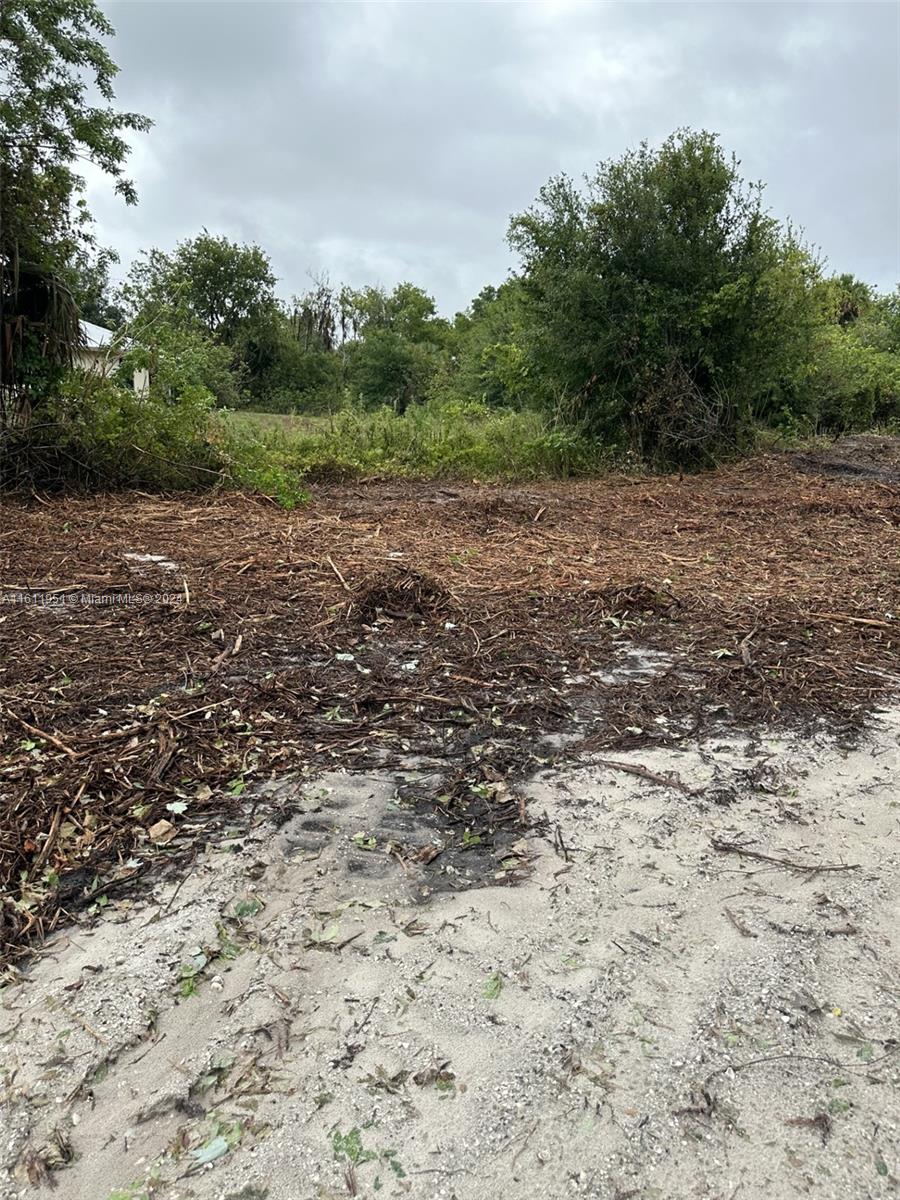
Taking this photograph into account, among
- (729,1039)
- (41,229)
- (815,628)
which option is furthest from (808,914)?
(41,229)

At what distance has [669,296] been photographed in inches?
398

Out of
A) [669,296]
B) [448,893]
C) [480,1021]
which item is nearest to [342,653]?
[448,893]

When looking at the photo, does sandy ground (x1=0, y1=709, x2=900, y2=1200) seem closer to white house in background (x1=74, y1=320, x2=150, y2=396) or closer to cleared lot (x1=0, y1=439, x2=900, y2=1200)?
cleared lot (x1=0, y1=439, x2=900, y2=1200)

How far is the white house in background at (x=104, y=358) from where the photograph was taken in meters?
7.12

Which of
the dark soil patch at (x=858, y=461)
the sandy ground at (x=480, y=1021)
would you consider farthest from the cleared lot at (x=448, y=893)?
the dark soil patch at (x=858, y=461)

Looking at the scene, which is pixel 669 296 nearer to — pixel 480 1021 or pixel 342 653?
pixel 342 653

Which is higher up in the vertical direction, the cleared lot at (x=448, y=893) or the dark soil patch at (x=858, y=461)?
the dark soil patch at (x=858, y=461)

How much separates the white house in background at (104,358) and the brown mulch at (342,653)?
192 centimetres

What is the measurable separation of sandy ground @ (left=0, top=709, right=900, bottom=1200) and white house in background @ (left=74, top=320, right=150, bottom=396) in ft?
21.0

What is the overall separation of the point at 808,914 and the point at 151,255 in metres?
34.5

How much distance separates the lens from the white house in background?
7.12 metres

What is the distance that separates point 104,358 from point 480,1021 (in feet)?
24.2

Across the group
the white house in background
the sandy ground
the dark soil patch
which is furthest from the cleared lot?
the dark soil patch

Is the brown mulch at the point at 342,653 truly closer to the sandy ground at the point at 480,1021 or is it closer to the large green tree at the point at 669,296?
the sandy ground at the point at 480,1021
